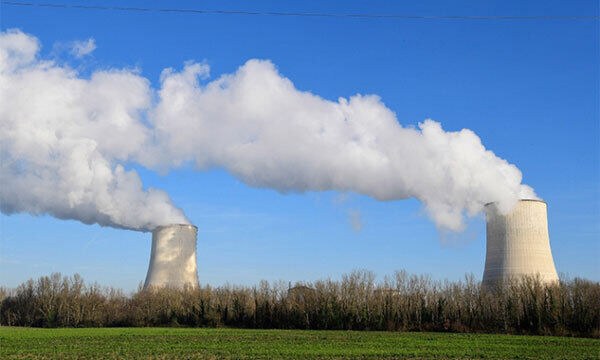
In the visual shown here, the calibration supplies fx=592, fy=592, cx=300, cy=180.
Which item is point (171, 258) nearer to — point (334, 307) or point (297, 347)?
point (334, 307)

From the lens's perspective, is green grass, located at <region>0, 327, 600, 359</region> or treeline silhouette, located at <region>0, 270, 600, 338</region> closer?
green grass, located at <region>0, 327, 600, 359</region>

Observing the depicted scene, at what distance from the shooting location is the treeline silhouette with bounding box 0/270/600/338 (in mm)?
21469

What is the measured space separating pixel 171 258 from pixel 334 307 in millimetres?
7690

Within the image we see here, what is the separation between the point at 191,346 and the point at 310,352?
336 cm

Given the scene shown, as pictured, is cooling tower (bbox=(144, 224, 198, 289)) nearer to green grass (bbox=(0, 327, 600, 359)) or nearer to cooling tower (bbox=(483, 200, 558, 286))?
green grass (bbox=(0, 327, 600, 359))

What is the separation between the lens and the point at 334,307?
24812 mm

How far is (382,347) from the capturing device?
49.2ft

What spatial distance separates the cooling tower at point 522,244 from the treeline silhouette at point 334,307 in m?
0.56

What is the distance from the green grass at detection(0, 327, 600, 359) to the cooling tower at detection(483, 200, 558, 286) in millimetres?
3877

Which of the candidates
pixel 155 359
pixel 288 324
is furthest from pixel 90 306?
pixel 155 359

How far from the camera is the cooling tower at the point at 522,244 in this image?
21266 mm

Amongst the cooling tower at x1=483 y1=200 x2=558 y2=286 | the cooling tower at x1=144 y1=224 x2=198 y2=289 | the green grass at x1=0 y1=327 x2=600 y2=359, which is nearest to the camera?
the green grass at x1=0 y1=327 x2=600 y2=359

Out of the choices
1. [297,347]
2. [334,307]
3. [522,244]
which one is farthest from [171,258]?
[522,244]

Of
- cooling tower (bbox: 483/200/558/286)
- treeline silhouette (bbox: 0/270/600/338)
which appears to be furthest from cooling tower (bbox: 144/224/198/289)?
cooling tower (bbox: 483/200/558/286)
